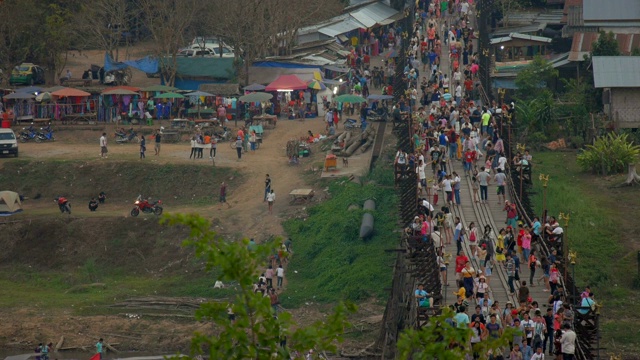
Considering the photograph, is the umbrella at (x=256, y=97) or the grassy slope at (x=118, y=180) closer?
the grassy slope at (x=118, y=180)

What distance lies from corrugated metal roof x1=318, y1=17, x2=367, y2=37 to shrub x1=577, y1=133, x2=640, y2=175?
81.4ft

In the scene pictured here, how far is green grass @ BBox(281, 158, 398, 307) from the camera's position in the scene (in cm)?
4434

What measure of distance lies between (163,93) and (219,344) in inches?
A: 1986

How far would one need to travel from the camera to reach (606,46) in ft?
196

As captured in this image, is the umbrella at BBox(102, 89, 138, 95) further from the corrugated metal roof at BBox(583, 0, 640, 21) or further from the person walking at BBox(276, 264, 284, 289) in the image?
the person walking at BBox(276, 264, 284, 289)

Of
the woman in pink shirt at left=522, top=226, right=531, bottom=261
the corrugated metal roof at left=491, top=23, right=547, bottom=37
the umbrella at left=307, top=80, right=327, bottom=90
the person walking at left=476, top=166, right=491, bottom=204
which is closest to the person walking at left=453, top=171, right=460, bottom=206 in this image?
the person walking at left=476, top=166, right=491, bottom=204

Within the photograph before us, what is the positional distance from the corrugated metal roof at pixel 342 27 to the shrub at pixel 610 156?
2480cm

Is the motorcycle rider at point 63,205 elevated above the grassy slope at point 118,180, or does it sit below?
below

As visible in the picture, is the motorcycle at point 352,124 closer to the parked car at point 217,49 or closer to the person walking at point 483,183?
the parked car at point 217,49

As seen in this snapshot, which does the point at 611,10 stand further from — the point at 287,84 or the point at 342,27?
the point at 342,27

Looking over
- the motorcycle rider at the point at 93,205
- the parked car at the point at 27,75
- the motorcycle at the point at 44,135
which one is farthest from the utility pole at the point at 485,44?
the parked car at the point at 27,75

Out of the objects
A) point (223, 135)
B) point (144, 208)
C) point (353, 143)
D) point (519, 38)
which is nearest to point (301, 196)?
point (353, 143)

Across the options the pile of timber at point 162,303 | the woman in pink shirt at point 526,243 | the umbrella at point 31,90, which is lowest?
the pile of timber at point 162,303

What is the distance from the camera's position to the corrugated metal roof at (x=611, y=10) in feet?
205
